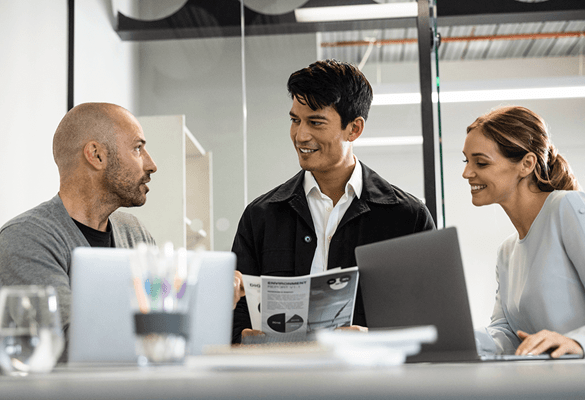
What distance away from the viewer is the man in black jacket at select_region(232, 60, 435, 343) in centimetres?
214

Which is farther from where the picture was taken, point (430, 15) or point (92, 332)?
point (430, 15)

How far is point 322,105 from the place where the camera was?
7.22 feet

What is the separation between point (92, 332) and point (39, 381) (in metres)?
0.48

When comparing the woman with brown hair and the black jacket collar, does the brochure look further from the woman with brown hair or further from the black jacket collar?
the black jacket collar

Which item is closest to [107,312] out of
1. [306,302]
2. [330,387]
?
[306,302]

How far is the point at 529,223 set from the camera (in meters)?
2.04

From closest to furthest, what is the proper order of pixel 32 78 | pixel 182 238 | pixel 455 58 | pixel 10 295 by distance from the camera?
pixel 10 295 → pixel 32 78 → pixel 182 238 → pixel 455 58

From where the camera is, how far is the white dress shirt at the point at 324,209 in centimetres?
215

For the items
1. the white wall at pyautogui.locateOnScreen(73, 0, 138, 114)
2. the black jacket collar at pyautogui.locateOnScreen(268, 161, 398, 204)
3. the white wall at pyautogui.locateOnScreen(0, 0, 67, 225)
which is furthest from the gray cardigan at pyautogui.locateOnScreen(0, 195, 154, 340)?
the white wall at pyautogui.locateOnScreen(73, 0, 138, 114)

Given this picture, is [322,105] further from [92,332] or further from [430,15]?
[92,332]

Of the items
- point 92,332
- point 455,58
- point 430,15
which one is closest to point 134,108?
point 430,15

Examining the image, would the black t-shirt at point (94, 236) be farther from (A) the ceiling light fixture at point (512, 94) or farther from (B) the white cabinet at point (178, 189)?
(A) the ceiling light fixture at point (512, 94)

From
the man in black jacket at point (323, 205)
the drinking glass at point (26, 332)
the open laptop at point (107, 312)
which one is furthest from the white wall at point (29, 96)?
the drinking glass at point (26, 332)

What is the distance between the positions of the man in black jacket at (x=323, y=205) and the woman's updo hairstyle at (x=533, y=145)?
0.39 m
